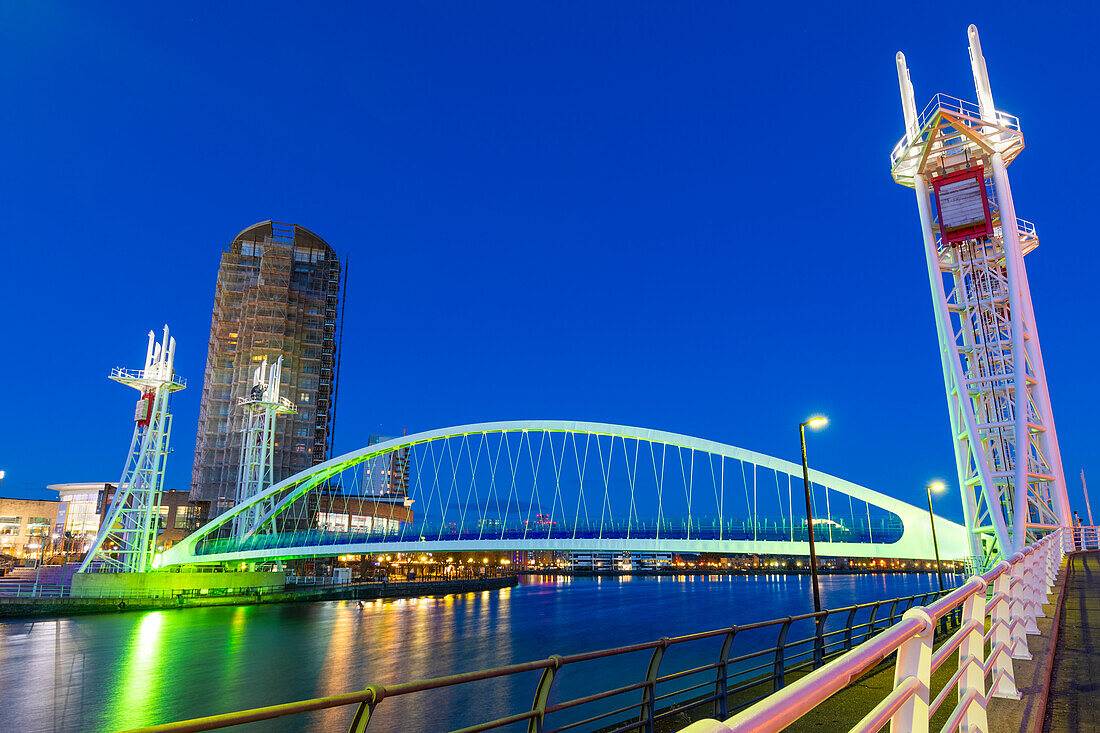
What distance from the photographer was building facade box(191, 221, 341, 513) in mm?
82625

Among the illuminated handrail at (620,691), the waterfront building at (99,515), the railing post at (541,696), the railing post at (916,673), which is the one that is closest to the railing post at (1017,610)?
the illuminated handrail at (620,691)

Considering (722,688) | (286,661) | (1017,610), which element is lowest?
(286,661)

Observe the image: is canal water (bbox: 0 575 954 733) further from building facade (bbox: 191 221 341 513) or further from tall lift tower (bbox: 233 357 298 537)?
building facade (bbox: 191 221 341 513)

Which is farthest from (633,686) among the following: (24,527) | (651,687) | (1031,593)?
(24,527)

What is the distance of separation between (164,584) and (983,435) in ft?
202

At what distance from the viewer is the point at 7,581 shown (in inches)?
2259

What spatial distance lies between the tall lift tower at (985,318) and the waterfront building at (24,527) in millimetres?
109172

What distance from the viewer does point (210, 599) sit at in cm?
6078

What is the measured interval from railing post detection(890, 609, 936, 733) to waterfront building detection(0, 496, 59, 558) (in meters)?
118

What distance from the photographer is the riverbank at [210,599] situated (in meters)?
48.8

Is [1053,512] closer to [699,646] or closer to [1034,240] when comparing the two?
[1034,240]

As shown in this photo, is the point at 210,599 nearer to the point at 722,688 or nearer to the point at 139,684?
the point at 139,684

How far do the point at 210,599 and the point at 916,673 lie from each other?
6834 centimetres

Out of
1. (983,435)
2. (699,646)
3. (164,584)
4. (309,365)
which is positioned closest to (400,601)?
(164,584)
